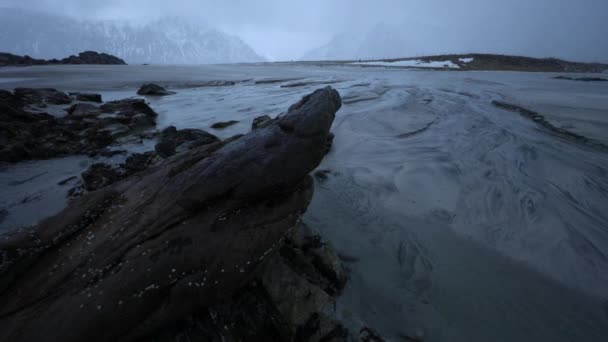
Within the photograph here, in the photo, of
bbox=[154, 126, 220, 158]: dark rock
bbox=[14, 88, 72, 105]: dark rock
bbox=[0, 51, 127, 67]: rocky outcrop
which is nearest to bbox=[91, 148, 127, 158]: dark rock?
bbox=[154, 126, 220, 158]: dark rock

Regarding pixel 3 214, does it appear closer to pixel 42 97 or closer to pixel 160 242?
pixel 160 242

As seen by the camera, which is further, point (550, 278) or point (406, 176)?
point (406, 176)

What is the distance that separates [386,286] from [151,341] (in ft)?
6.62

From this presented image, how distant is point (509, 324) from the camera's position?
2.13 metres

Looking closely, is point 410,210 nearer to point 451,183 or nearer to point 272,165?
point 451,183

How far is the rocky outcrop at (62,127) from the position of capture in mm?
4797

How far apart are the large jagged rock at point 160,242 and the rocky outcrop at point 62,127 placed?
367 cm

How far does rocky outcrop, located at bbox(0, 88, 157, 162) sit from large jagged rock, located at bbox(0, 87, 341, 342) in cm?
367

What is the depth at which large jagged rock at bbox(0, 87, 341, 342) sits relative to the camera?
1.65 m

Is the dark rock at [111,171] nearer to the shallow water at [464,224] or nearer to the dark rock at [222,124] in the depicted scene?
the shallow water at [464,224]

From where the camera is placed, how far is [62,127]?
19.0ft

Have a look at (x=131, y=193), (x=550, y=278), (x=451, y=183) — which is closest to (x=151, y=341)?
(x=131, y=193)

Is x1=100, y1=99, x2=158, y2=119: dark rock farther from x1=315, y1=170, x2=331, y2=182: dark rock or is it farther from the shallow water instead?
x1=315, y1=170, x2=331, y2=182: dark rock

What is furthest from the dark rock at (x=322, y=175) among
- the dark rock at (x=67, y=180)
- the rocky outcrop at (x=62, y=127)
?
the rocky outcrop at (x=62, y=127)
